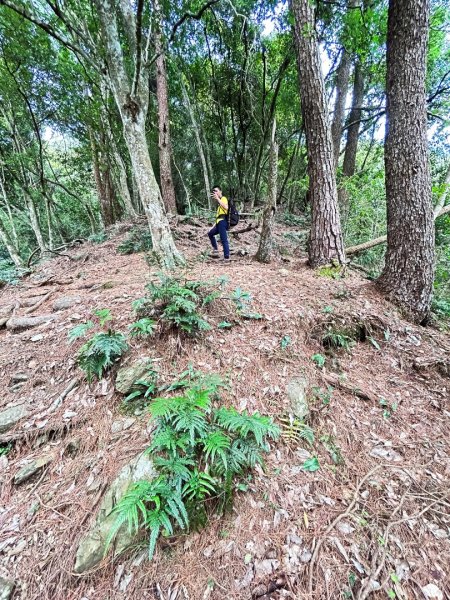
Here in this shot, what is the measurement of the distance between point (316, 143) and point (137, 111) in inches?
133

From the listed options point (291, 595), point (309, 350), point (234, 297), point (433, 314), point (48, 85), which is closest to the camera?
point (291, 595)

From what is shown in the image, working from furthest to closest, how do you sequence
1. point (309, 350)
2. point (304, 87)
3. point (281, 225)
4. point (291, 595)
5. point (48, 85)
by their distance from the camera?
point (281, 225) < point (48, 85) < point (304, 87) < point (309, 350) < point (291, 595)

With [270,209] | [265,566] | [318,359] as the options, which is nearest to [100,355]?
[265,566]

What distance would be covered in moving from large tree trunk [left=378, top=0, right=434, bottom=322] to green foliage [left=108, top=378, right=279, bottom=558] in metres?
3.22

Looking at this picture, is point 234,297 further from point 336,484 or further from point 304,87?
point 304,87

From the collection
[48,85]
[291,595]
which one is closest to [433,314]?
[291,595]

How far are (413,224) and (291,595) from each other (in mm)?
4242

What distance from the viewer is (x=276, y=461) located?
7.08 ft

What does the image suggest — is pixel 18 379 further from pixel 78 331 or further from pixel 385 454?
pixel 385 454

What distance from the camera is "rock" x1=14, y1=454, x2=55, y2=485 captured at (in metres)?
2.08

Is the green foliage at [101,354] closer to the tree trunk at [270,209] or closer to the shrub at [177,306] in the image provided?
the shrub at [177,306]

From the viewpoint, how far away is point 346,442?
7.95ft

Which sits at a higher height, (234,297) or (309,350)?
(234,297)

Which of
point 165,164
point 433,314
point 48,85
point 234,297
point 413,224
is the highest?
point 48,85
